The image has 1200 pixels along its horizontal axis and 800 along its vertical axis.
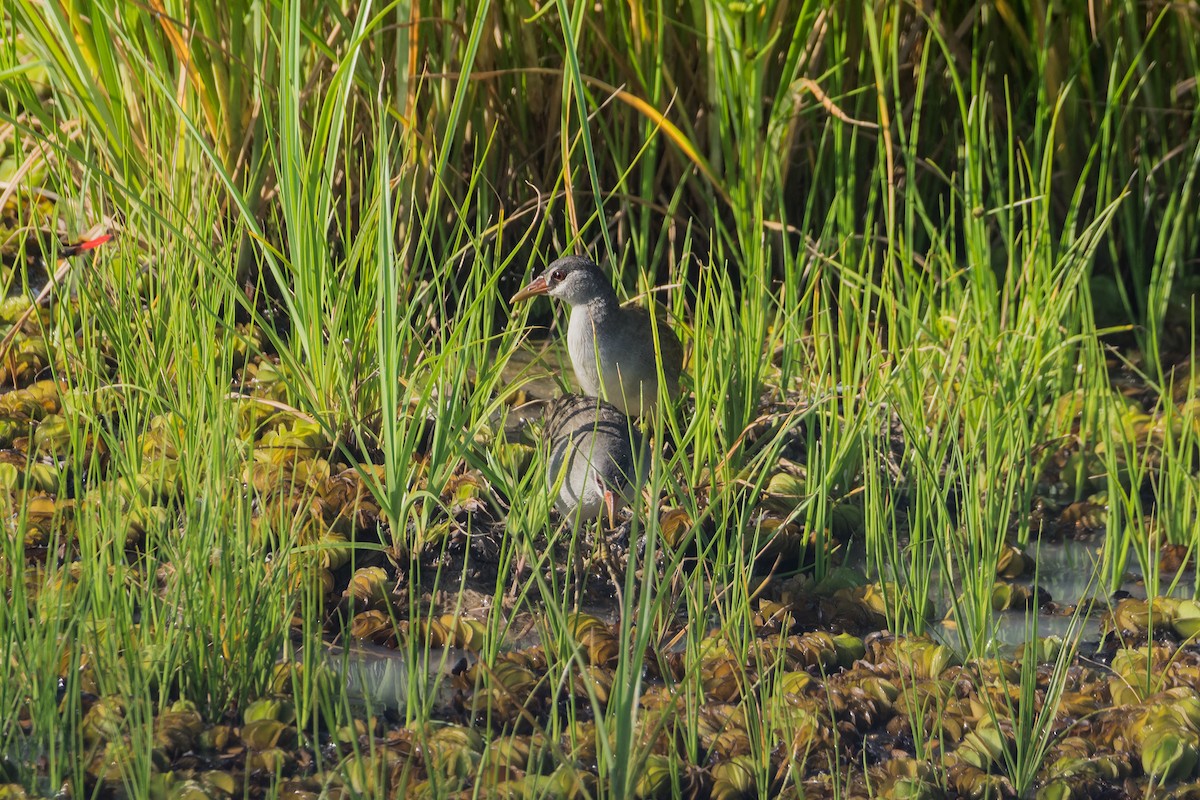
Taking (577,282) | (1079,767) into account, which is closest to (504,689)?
(1079,767)

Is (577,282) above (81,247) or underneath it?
underneath

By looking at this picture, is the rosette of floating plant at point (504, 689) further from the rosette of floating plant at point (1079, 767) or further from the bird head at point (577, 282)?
the bird head at point (577, 282)

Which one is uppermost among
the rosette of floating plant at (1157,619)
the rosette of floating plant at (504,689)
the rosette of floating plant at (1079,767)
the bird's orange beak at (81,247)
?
the bird's orange beak at (81,247)

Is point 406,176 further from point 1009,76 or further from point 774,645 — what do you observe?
point 1009,76

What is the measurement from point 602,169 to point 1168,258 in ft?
5.79

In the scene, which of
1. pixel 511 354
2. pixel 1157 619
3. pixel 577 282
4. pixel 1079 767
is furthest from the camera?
pixel 511 354

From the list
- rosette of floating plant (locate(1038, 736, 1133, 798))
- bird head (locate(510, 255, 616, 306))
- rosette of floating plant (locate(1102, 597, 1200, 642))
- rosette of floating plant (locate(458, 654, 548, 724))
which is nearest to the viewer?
rosette of floating plant (locate(1038, 736, 1133, 798))

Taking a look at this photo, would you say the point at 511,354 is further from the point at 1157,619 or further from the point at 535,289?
the point at 1157,619

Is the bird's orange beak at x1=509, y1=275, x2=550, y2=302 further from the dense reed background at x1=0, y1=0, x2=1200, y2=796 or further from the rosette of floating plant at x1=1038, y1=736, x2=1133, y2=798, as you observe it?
the rosette of floating plant at x1=1038, y1=736, x2=1133, y2=798

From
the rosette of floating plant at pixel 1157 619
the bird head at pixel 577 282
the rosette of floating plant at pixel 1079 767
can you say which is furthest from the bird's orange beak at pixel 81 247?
the rosette of floating plant at pixel 1157 619

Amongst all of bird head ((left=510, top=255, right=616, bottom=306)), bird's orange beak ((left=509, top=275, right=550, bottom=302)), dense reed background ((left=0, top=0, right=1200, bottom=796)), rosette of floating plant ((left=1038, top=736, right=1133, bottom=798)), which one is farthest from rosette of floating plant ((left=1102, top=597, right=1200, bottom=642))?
bird's orange beak ((left=509, top=275, right=550, bottom=302))

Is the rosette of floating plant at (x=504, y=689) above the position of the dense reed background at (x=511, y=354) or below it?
below

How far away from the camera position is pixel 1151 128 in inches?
188

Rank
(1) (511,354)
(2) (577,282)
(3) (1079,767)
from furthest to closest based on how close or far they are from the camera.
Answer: (1) (511,354) → (2) (577,282) → (3) (1079,767)
